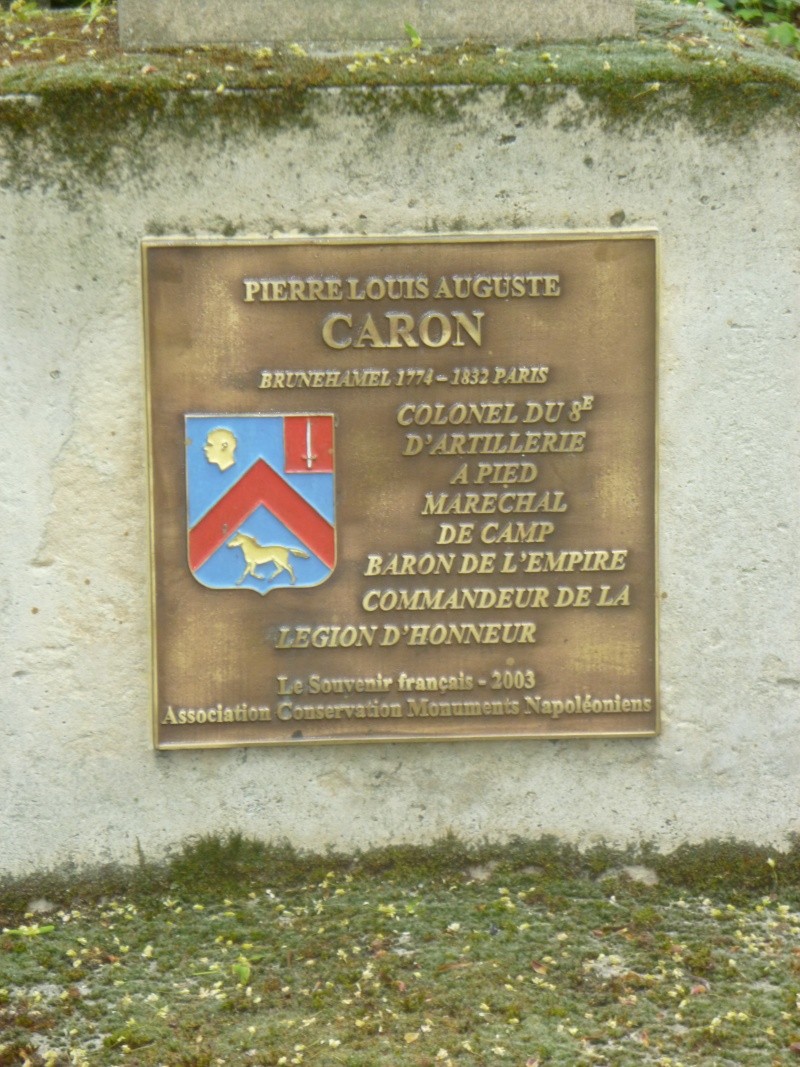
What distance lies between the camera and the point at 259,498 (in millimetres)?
4211

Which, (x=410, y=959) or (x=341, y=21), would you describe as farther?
(x=341, y=21)

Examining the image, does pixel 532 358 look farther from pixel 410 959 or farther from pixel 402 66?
pixel 410 959

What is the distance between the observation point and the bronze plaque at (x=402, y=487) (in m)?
4.18

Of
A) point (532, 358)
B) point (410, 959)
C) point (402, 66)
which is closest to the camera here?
point (410, 959)

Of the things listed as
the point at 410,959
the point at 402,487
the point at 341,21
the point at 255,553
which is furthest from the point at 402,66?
the point at 410,959

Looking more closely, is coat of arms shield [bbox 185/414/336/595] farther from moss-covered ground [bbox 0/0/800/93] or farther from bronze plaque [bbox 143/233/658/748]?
moss-covered ground [bbox 0/0/800/93]

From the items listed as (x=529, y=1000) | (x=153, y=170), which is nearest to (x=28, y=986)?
(x=529, y=1000)

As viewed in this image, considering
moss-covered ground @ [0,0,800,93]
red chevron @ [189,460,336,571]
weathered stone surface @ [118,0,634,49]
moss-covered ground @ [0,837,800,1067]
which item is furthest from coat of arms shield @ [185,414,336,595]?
weathered stone surface @ [118,0,634,49]

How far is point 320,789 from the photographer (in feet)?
14.3

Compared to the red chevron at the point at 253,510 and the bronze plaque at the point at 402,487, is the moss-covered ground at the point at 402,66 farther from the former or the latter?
the red chevron at the point at 253,510

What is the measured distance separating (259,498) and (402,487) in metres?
0.45

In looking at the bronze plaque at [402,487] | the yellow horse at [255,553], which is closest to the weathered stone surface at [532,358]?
the bronze plaque at [402,487]

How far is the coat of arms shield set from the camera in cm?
420

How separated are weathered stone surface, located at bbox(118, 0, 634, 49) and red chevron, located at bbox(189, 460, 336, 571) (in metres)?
1.35
